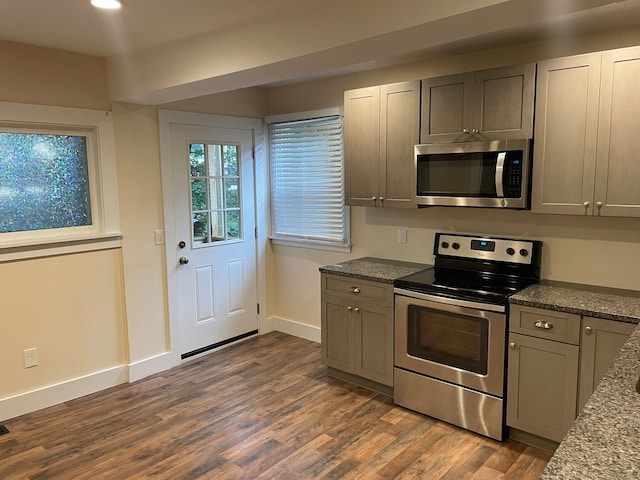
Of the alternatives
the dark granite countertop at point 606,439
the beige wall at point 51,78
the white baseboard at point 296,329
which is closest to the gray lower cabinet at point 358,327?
the white baseboard at point 296,329

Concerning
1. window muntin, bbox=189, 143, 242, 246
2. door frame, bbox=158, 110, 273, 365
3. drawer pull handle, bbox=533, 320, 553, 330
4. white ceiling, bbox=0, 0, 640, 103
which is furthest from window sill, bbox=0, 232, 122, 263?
drawer pull handle, bbox=533, 320, 553, 330

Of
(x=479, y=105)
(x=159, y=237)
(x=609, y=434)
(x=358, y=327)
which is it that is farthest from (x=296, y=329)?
(x=609, y=434)

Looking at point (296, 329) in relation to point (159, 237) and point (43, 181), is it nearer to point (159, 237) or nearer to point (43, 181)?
point (159, 237)

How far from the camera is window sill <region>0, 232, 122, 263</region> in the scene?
3078mm

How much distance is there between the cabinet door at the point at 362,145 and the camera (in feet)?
11.3

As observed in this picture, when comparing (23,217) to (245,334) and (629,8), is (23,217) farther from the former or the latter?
(629,8)

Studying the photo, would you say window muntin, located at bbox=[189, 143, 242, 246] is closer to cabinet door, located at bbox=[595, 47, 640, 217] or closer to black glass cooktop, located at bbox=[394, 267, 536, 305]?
black glass cooktop, located at bbox=[394, 267, 536, 305]

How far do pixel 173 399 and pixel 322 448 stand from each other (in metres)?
1.26

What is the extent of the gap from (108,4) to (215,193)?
2.12 metres

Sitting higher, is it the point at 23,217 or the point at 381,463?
the point at 23,217

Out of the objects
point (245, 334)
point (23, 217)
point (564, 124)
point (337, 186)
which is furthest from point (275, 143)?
point (564, 124)

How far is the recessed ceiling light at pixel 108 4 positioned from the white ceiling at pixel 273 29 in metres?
0.04

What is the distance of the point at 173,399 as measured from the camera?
343cm

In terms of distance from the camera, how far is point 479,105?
9.64ft
